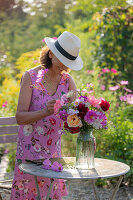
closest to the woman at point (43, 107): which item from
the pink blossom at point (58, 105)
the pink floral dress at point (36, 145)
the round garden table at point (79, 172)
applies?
the pink floral dress at point (36, 145)

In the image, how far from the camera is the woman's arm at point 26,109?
90.7 inches

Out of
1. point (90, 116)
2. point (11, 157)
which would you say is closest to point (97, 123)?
point (90, 116)

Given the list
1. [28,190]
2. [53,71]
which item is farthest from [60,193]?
[53,71]

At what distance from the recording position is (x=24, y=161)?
250 cm

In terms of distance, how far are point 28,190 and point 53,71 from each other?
3.03 feet

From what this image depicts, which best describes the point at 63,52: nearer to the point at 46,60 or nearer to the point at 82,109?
the point at 46,60

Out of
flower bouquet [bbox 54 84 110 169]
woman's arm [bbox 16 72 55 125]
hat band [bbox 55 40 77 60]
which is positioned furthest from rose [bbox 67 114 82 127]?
hat band [bbox 55 40 77 60]

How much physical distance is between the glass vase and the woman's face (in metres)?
0.56

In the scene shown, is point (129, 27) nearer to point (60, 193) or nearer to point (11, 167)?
point (11, 167)

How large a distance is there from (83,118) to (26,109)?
0.49m

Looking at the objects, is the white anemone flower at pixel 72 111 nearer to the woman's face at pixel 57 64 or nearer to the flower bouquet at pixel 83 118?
the flower bouquet at pixel 83 118

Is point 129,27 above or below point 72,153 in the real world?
above

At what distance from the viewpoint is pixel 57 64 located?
2.49 m

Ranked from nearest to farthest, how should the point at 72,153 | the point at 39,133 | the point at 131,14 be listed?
the point at 39,133 → the point at 72,153 → the point at 131,14
